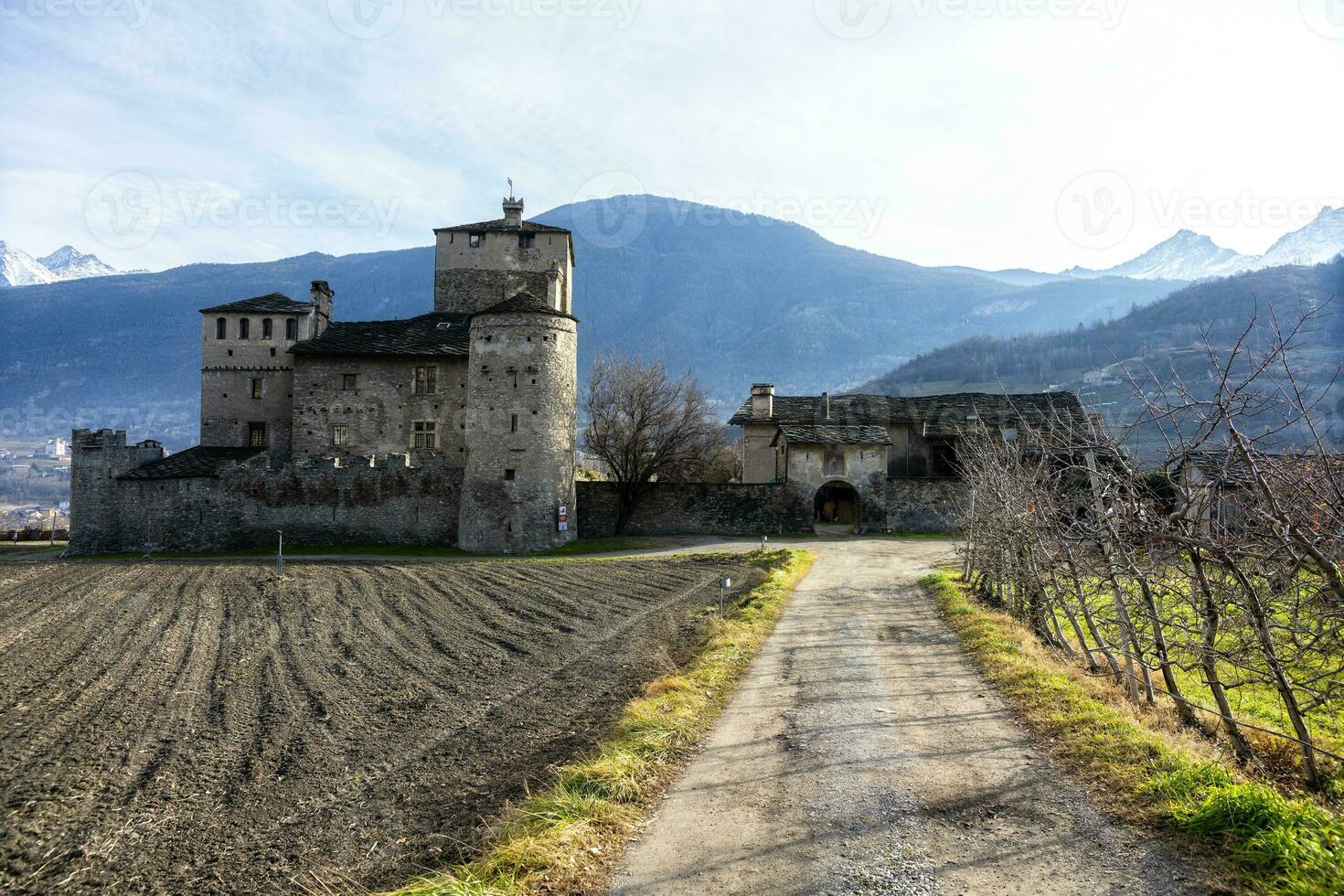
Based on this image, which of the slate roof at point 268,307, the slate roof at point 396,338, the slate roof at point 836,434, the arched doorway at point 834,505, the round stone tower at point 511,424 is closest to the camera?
the round stone tower at point 511,424

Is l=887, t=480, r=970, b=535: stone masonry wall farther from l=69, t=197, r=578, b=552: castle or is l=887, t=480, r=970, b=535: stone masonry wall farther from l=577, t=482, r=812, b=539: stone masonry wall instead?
l=69, t=197, r=578, b=552: castle

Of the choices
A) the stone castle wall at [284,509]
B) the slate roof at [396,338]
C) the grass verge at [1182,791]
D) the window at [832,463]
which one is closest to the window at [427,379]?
the slate roof at [396,338]

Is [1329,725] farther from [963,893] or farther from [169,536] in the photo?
[169,536]

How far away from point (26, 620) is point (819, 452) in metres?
33.8

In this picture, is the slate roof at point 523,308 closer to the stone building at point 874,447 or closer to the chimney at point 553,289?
the chimney at point 553,289

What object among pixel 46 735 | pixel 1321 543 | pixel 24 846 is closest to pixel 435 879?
pixel 24 846

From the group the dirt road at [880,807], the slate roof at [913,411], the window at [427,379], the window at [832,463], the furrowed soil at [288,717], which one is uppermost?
the window at [427,379]

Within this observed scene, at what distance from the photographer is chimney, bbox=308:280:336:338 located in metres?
47.9

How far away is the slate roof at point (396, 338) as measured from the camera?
44.4m

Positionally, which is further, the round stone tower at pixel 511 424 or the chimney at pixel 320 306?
the chimney at pixel 320 306

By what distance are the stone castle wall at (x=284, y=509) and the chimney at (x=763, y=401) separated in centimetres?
1887

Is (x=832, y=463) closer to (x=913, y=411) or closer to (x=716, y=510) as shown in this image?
(x=716, y=510)

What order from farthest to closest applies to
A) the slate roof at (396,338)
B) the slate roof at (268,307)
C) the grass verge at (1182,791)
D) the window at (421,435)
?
the slate roof at (268,307) → the window at (421,435) → the slate roof at (396,338) → the grass verge at (1182,791)

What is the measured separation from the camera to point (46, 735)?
12.9 meters
